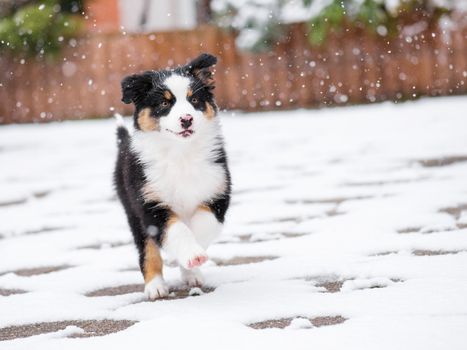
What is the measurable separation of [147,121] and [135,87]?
0.17 meters

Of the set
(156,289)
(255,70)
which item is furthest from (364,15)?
(156,289)

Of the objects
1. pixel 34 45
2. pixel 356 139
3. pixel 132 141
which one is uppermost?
pixel 34 45

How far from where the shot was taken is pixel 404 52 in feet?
50.6

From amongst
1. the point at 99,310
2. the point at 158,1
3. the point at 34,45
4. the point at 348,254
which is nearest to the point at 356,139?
the point at 348,254

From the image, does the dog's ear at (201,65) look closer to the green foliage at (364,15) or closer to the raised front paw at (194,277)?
the raised front paw at (194,277)

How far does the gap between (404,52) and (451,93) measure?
1.19m

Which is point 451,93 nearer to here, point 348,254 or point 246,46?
point 246,46

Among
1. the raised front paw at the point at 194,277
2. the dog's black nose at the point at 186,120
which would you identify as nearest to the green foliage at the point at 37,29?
the raised front paw at the point at 194,277

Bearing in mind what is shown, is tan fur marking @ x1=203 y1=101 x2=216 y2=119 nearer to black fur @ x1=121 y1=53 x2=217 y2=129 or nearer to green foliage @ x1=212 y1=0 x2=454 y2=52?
black fur @ x1=121 y1=53 x2=217 y2=129

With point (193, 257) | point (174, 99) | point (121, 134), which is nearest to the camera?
point (193, 257)

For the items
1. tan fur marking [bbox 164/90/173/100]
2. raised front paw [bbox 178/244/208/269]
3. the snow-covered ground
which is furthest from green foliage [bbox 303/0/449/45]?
raised front paw [bbox 178/244/208/269]

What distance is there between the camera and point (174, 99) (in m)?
3.77

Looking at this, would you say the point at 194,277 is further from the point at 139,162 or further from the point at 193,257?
the point at 139,162

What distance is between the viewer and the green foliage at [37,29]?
1603 centimetres
